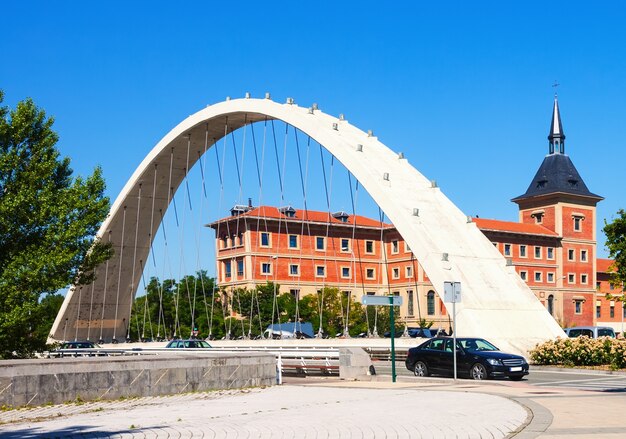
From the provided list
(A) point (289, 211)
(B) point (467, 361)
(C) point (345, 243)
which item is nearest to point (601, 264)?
(C) point (345, 243)

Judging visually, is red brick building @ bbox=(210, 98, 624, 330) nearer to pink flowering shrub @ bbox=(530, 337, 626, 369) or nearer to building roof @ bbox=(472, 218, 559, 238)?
building roof @ bbox=(472, 218, 559, 238)

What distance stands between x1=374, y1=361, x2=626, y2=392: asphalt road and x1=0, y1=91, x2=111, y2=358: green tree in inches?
437

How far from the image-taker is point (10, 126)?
96.7 feet

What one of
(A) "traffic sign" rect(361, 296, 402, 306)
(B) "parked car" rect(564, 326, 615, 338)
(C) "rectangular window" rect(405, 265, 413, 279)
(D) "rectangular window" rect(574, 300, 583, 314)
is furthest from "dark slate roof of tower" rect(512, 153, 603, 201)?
(A) "traffic sign" rect(361, 296, 402, 306)

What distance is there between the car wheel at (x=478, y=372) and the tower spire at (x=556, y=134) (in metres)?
94.2

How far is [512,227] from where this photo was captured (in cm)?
10619

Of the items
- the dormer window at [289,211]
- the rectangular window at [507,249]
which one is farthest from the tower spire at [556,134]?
the dormer window at [289,211]

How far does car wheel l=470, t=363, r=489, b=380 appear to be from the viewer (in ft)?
79.5

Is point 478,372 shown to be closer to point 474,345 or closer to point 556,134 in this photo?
point 474,345

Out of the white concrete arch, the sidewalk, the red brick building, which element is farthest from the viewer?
the red brick building

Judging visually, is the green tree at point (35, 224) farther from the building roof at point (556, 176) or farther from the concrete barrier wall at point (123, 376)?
the building roof at point (556, 176)

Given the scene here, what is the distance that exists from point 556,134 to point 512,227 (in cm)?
1667

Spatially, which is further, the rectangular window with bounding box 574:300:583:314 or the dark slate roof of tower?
the dark slate roof of tower

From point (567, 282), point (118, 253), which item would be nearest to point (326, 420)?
point (118, 253)
